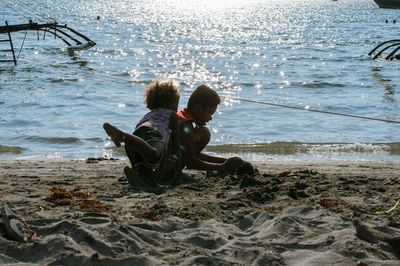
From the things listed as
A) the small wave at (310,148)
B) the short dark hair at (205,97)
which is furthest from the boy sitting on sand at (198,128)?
the small wave at (310,148)

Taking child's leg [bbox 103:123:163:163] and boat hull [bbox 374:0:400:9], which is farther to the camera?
boat hull [bbox 374:0:400:9]

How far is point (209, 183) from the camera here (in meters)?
4.92

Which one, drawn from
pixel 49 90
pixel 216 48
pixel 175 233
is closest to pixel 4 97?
pixel 49 90

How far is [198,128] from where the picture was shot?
17.6ft

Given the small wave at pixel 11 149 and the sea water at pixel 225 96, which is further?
the sea water at pixel 225 96

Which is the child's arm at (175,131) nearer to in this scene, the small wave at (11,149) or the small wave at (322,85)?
the small wave at (11,149)

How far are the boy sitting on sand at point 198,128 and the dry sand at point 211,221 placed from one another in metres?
0.19

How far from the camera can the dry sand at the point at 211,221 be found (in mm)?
2930

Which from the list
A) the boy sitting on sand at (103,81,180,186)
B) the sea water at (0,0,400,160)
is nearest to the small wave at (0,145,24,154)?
the sea water at (0,0,400,160)

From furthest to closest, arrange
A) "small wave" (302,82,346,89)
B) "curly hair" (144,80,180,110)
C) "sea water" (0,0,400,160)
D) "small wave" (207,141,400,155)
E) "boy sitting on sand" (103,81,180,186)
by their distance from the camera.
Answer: "small wave" (302,82,346,89) < "sea water" (0,0,400,160) < "small wave" (207,141,400,155) < "curly hair" (144,80,180,110) < "boy sitting on sand" (103,81,180,186)

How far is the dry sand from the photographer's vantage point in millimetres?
2930

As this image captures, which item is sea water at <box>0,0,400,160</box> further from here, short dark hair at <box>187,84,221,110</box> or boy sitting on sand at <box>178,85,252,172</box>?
short dark hair at <box>187,84,221,110</box>

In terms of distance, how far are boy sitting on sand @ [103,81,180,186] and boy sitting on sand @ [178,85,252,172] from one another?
211 mm

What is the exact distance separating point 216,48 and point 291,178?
1042 inches
